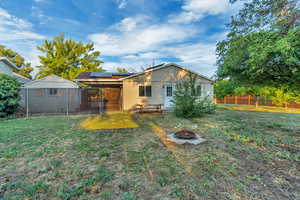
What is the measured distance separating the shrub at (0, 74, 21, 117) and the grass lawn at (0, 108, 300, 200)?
5.00 m

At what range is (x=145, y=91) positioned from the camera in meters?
10.9

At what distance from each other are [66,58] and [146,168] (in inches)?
→ 1201

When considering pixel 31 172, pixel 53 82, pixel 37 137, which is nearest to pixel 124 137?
pixel 31 172

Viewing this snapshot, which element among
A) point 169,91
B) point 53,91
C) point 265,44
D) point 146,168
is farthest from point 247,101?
point 53,91

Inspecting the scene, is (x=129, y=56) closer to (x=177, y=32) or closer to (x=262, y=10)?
(x=177, y=32)

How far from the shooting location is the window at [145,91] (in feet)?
35.7

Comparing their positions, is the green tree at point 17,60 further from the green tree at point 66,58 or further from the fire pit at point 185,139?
the fire pit at point 185,139

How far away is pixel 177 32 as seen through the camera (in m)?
12.1

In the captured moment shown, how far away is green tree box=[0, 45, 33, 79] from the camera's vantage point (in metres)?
27.3

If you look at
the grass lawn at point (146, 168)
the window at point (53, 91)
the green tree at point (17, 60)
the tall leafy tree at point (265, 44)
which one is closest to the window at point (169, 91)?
the tall leafy tree at point (265, 44)

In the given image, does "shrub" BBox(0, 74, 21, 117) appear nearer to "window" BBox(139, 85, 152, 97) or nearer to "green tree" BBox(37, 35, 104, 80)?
"window" BBox(139, 85, 152, 97)

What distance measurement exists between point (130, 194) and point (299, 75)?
548cm

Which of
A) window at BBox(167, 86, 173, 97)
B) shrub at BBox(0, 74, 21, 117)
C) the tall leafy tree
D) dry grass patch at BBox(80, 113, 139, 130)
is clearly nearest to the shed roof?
shrub at BBox(0, 74, 21, 117)

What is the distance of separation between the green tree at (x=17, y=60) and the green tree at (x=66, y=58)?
690 cm
